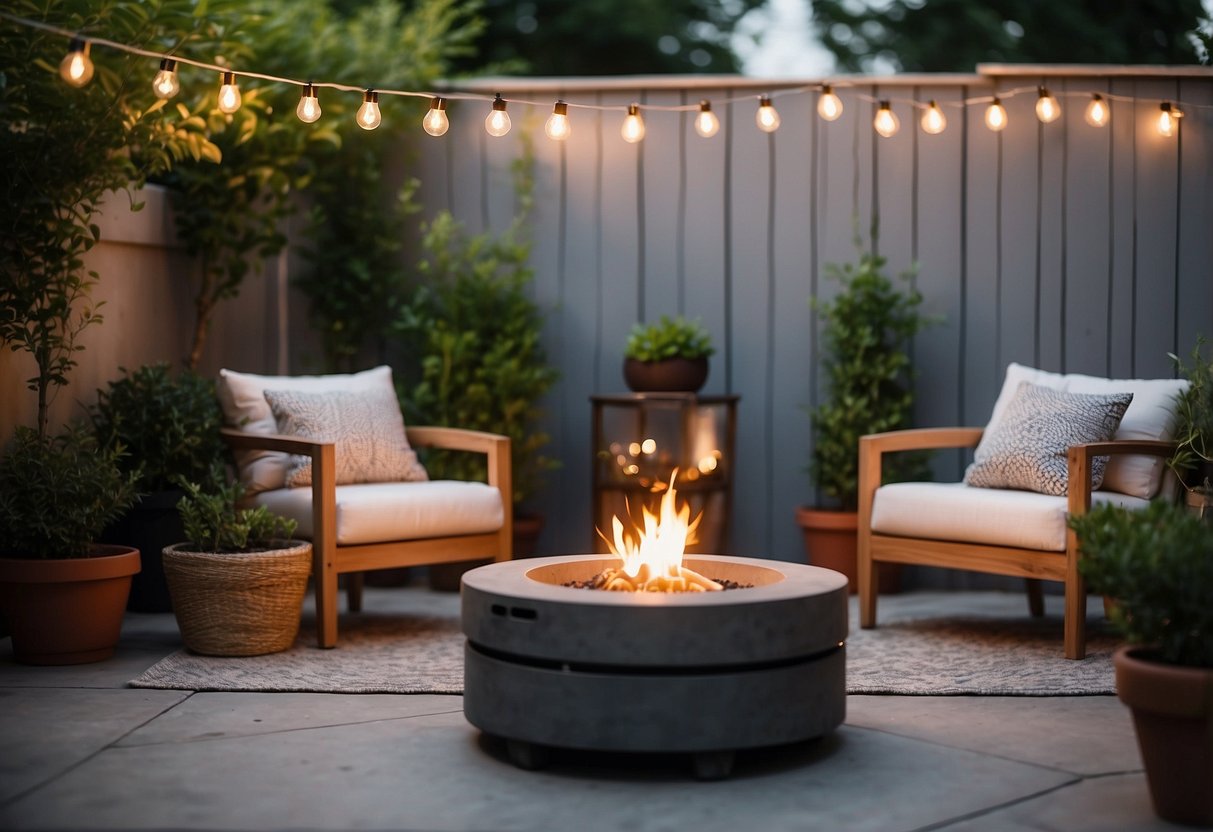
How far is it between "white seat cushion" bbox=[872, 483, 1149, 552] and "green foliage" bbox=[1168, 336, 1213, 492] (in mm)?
159

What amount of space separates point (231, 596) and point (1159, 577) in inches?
98.2

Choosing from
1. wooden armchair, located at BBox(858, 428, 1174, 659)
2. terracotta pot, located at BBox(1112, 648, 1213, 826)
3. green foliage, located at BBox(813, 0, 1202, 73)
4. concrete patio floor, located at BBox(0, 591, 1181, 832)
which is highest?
green foliage, located at BBox(813, 0, 1202, 73)

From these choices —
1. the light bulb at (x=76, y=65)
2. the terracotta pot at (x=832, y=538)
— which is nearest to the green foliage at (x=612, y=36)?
the terracotta pot at (x=832, y=538)

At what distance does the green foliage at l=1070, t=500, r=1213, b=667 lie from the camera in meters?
2.43

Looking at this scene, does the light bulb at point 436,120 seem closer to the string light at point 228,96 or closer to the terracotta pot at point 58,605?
the string light at point 228,96

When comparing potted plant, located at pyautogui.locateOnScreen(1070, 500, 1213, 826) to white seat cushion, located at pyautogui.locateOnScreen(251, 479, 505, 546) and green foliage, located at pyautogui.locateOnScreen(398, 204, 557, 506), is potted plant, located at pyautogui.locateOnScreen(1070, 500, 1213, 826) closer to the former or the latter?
white seat cushion, located at pyautogui.locateOnScreen(251, 479, 505, 546)

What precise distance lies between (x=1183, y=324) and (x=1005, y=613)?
4.18ft

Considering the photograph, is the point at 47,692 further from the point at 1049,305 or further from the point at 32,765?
the point at 1049,305

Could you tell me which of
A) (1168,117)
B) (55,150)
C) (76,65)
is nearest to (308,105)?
(76,65)

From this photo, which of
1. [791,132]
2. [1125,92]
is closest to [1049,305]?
[1125,92]

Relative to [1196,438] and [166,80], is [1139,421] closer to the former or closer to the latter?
[1196,438]

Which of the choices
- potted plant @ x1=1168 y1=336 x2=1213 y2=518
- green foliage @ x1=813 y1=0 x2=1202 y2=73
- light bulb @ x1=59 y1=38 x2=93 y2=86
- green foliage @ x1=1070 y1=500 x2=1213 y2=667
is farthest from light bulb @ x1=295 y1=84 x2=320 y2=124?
green foliage @ x1=813 y1=0 x2=1202 y2=73

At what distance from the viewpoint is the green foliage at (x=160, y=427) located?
4398mm

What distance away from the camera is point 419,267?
17.5 ft
